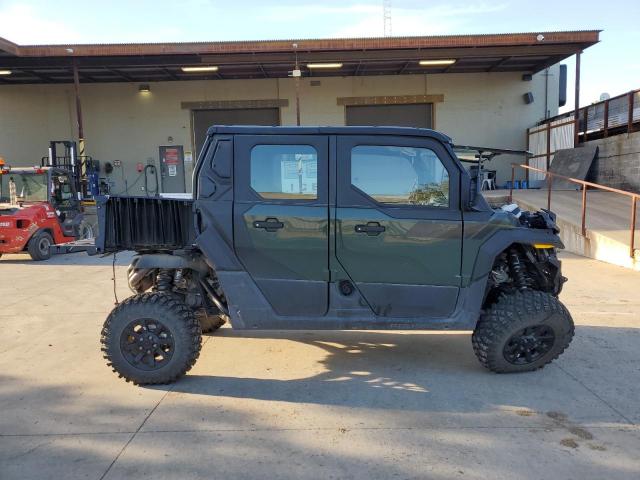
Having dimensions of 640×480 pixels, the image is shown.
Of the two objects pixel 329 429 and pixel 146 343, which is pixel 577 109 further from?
pixel 146 343

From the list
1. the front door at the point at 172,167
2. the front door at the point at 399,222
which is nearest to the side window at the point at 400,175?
the front door at the point at 399,222

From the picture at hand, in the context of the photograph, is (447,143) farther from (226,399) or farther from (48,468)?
(48,468)

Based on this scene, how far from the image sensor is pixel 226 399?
12.3 feet

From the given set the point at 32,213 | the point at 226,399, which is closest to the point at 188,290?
the point at 226,399

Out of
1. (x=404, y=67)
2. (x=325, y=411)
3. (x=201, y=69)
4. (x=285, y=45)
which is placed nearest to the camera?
(x=325, y=411)

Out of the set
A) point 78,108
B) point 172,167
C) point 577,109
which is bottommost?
point 172,167

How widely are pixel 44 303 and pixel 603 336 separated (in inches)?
278

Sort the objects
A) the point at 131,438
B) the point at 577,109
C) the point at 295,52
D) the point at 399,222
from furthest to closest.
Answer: the point at 295,52 → the point at 577,109 → the point at 399,222 → the point at 131,438

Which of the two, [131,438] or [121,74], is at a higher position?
[121,74]

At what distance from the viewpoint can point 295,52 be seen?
50.0ft

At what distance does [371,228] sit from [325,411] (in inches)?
55.9

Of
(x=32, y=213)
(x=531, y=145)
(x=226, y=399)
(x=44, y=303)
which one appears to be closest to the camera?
(x=226, y=399)

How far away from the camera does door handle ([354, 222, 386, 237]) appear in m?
3.85

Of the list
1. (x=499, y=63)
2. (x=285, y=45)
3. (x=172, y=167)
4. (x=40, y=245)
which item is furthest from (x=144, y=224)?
(x=499, y=63)
